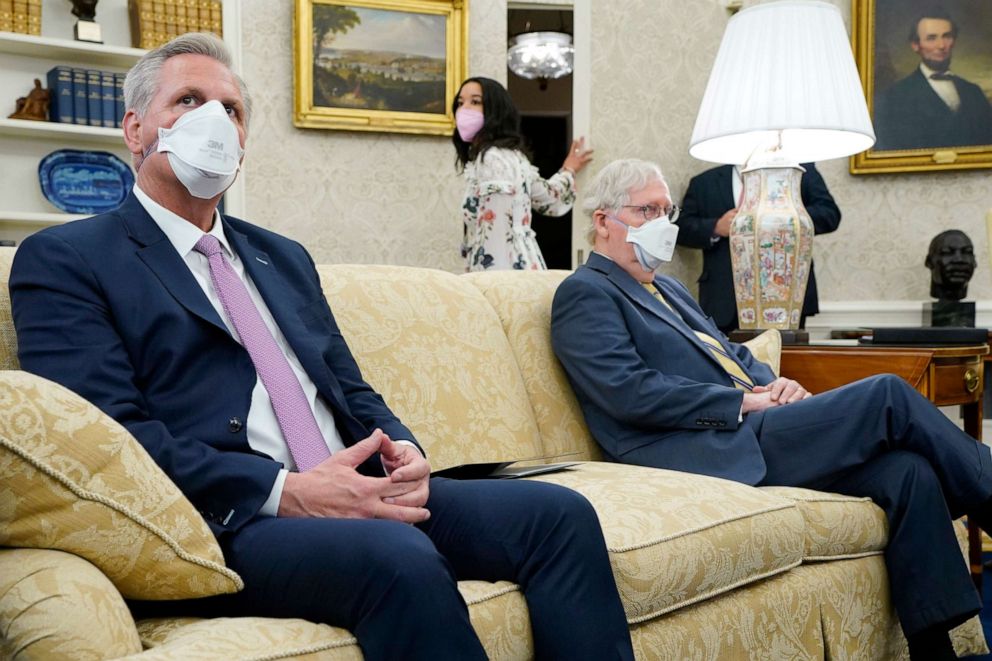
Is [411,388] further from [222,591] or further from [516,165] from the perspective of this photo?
[516,165]

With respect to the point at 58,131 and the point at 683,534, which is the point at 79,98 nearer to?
the point at 58,131

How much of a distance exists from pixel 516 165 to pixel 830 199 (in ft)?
4.24

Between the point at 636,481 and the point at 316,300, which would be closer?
the point at 316,300

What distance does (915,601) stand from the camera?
6.29ft

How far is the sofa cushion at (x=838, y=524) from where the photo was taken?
75.5 inches

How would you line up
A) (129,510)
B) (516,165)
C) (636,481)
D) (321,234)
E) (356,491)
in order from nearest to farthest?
(129,510)
(356,491)
(636,481)
(516,165)
(321,234)

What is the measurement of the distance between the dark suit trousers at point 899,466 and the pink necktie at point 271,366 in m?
1.07

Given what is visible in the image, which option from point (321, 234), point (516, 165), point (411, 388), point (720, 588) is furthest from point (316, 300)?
point (321, 234)

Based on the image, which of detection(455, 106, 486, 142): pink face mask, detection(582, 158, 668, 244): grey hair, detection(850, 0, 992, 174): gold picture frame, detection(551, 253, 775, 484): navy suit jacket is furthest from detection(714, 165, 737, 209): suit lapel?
detection(551, 253, 775, 484): navy suit jacket

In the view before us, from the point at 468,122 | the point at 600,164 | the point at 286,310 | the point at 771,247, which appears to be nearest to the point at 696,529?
the point at 286,310

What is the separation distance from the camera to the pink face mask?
373 cm

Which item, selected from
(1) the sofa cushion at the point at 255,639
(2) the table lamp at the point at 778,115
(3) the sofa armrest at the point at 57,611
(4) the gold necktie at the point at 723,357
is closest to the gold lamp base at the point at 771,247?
(2) the table lamp at the point at 778,115

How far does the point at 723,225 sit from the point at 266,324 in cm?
280

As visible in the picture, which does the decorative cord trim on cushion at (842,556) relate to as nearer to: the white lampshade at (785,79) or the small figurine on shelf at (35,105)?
the white lampshade at (785,79)
